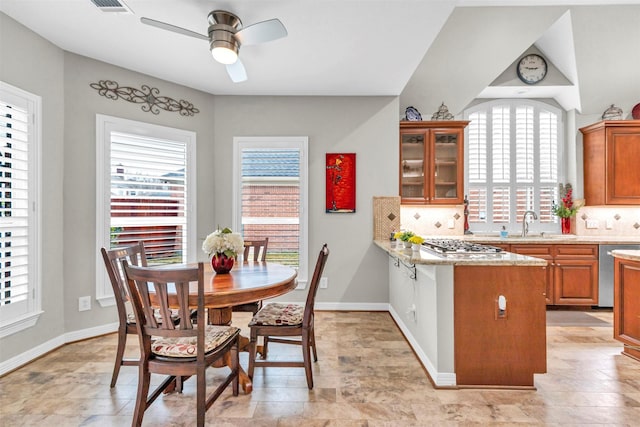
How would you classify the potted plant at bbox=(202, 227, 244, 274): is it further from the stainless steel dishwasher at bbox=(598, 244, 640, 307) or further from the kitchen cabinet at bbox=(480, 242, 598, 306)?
the stainless steel dishwasher at bbox=(598, 244, 640, 307)

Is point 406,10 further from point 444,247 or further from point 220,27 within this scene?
point 444,247

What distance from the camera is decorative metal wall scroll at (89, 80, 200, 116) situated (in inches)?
132

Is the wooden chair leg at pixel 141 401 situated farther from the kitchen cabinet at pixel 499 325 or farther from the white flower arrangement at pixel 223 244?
the kitchen cabinet at pixel 499 325

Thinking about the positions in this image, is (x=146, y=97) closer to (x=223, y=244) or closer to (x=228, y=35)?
(x=228, y=35)

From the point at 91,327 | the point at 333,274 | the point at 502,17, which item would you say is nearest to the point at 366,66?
the point at 502,17

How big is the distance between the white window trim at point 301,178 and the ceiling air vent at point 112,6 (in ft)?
6.27

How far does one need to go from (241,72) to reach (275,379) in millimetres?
2412

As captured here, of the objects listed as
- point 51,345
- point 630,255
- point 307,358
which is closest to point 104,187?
point 51,345

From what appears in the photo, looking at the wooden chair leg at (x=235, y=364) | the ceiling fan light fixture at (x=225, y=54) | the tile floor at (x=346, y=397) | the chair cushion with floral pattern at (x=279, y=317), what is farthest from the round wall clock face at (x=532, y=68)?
the wooden chair leg at (x=235, y=364)

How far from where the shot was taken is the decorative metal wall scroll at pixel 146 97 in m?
3.36

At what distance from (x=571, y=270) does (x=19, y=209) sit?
5.68 m

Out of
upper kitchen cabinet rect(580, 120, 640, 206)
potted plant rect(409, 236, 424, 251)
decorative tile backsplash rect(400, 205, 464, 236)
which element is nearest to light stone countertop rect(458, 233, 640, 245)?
decorative tile backsplash rect(400, 205, 464, 236)

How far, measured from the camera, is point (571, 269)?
409 centimetres

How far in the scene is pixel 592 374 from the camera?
253 cm
